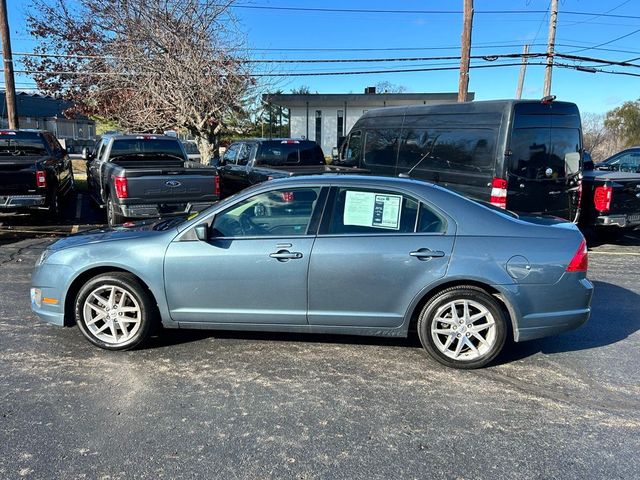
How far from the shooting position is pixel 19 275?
6.91 meters

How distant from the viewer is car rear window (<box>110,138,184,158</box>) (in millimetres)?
11070

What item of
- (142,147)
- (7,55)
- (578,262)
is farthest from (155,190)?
(7,55)

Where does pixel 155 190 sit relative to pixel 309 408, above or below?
above

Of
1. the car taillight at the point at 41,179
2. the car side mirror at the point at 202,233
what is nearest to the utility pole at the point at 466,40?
the car taillight at the point at 41,179

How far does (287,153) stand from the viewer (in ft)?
37.0

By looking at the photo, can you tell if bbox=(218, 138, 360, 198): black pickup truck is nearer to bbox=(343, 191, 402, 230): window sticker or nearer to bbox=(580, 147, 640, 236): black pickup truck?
bbox=(580, 147, 640, 236): black pickup truck

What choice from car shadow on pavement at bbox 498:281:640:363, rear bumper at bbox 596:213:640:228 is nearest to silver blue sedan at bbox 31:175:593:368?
car shadow on pavement at bbox 498:281:640:363

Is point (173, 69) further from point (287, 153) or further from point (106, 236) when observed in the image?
point (106, 236)

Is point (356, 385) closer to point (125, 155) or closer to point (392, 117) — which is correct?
point (392, 117)

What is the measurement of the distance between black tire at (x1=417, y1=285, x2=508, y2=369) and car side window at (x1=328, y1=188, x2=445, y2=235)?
564 millimetres

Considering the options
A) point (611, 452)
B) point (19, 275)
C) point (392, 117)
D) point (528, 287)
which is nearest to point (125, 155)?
point (19, 275)

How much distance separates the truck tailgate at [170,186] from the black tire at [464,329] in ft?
18.0

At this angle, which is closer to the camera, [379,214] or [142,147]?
[379,214]

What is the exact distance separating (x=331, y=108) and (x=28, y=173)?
23.7 meters
